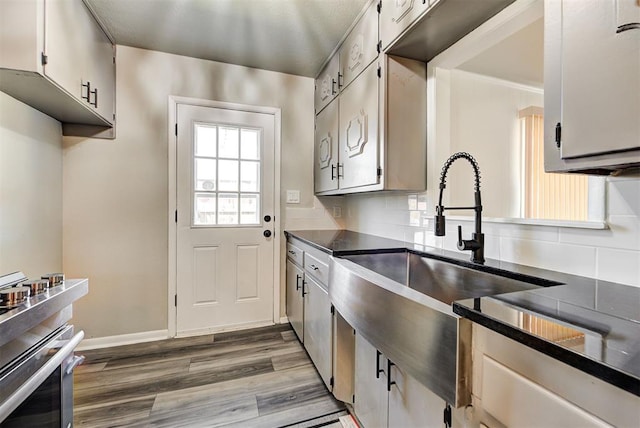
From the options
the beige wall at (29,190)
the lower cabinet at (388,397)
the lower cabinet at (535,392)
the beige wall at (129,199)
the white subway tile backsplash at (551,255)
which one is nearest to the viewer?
the lower cabinet at (535,392)

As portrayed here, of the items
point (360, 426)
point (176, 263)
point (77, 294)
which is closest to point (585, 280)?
point (360, 426)

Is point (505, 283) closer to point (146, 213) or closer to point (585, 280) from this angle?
point (585, 280)

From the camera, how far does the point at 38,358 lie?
78 cm

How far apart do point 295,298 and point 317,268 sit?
690 millimetres

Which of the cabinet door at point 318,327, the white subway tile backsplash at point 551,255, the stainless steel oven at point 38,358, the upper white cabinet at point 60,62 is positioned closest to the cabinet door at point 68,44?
the upper white cabinet at point 60,62

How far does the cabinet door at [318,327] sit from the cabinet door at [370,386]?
0.24 m

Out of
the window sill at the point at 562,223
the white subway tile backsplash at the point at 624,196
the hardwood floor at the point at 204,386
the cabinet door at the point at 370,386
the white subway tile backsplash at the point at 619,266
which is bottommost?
the hardwood floor at the point at 204,386

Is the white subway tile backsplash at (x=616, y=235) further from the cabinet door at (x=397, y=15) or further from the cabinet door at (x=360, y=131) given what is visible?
the cabinet door at (x=397, y=15)

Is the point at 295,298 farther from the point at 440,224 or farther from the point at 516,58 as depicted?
the point at 516,58

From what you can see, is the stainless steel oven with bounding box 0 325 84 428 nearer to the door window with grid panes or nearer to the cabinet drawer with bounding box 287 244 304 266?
the cabinet drawer with bounding box 287 244 304 266

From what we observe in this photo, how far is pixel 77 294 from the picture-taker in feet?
3.14

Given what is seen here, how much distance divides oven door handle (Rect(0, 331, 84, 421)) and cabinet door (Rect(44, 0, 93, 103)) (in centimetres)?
135

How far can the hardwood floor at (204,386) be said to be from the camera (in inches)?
59.7

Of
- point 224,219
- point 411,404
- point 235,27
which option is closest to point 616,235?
point 411,404
